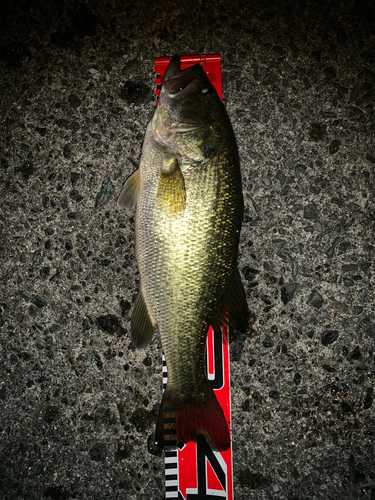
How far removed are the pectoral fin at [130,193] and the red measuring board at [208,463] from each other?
84cm

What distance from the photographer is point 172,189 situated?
1496mm

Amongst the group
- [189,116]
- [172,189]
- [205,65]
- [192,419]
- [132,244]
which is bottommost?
[192,419]

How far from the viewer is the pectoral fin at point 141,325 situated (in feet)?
5.41

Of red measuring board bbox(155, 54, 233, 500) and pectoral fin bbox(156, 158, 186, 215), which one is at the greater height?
pectoral fin bbox(156, 158, 186, 215)

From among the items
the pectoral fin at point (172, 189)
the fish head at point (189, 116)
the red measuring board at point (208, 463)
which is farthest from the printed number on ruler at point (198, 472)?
the fish head at point (189, 116)

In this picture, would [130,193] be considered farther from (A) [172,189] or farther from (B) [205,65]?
(B) [205,65]

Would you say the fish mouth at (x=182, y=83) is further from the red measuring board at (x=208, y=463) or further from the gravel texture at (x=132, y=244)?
the red measuring board at (x=208, y=463)

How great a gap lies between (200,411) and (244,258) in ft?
2.80

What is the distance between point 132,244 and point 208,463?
1296 mm

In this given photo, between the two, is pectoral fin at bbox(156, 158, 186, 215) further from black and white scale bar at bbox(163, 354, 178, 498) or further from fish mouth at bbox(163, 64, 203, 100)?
black and white scale bar at bbox(163, 354, 178, 498)

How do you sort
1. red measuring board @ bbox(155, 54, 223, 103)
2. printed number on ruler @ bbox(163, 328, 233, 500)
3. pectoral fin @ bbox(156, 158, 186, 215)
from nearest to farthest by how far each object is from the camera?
pectoral fin @ bbox(156, 158, 186, 215) < printed number on ruler @ bbox(163, 328, 233, 500) < red measuring board @ bbox(155, 54, 223, 103)

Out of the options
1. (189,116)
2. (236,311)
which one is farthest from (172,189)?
(236,311)

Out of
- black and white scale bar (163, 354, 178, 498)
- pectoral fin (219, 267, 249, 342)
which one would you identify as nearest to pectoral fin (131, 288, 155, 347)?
pectoral fin (219, 267, 249, 342)

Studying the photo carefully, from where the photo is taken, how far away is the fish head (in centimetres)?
154
